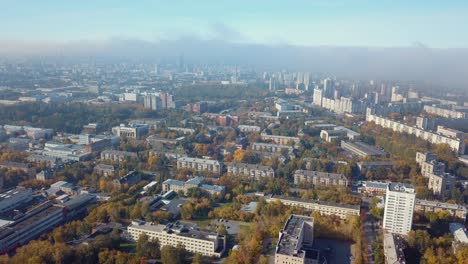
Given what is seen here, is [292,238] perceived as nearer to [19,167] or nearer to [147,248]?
[147,248]

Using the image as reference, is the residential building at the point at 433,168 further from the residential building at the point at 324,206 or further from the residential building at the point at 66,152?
the residential building at the point at 66,152

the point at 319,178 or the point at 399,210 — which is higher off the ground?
the point at 399,210

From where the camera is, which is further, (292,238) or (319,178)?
(319,178)

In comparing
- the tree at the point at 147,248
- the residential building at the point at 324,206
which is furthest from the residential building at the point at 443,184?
the tree at the point at 147,248

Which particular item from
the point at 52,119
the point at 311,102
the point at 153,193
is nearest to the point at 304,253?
the point at 153,193

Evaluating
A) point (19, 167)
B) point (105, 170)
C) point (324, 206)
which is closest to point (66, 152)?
point (19, 167)

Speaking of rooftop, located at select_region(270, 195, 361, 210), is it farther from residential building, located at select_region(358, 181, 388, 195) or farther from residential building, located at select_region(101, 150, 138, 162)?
residential building, located at select_region(101, 150, 138, 162)
